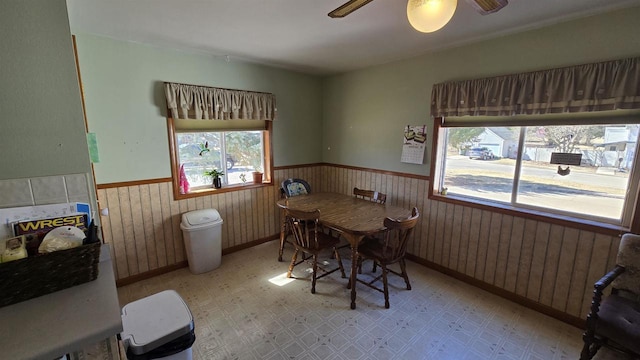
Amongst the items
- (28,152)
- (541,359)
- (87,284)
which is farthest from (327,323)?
(28,152)

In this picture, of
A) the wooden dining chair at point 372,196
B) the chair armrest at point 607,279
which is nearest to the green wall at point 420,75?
the wooden dining chair at point 372,196

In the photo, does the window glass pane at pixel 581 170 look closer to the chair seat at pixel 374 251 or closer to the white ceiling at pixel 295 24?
the white ceiling at pixel 295 24

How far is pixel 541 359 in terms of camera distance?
1.87 m

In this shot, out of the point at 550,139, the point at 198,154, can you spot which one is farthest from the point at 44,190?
the point at 550,139

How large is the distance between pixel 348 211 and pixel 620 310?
2.03 metres

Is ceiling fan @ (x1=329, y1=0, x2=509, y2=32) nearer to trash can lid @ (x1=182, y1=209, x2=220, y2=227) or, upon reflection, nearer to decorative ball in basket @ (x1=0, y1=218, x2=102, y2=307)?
decorative ball in basket @ (x1=0, y1=218, x2=102, y2=307)

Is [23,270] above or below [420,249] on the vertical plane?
above

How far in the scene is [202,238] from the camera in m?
2.91

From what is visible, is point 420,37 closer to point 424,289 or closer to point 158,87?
point 424,289

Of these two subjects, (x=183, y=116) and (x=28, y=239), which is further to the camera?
(x=183, y=116)

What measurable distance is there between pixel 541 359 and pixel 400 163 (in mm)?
2106

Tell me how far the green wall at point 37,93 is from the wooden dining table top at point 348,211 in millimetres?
1903

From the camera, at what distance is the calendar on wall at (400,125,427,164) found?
3006mm

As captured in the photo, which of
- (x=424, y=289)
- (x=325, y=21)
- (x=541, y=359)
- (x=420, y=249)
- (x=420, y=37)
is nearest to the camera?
(x=541, y=359)
